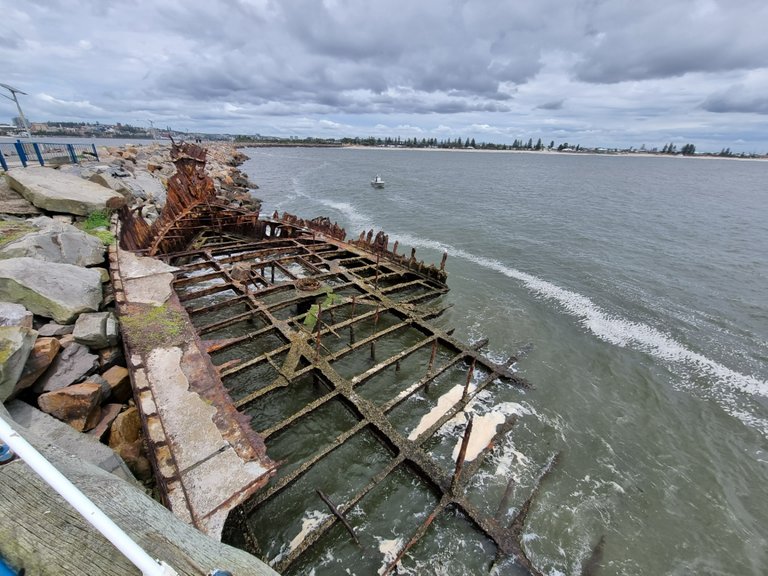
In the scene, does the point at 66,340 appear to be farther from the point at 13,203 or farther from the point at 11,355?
the point at 13,203

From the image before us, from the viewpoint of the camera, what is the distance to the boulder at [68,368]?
5.29m

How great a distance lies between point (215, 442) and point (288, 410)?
308 centimetres

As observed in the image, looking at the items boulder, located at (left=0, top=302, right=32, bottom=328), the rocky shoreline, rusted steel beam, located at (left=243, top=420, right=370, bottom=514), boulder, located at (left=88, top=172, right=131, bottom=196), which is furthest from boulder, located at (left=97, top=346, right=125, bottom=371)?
boulder, located at (left=88, top=172, right=131, bottom=196)

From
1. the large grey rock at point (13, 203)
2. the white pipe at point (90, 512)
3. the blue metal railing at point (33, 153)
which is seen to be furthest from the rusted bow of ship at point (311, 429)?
the blue metal railing at point (33, 153)

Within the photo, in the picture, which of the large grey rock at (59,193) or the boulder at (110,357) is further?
the large grey rock at (59,193)

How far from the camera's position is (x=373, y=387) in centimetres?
854

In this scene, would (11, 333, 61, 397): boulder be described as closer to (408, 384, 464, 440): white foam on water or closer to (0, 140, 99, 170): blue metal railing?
(408, 384, 464, 440): white foam on water

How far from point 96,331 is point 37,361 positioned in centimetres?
107

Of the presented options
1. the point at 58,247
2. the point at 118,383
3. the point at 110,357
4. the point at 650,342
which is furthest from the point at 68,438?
the point at 650,342

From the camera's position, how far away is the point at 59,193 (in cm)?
1164

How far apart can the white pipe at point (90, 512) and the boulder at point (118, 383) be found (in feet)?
16.8

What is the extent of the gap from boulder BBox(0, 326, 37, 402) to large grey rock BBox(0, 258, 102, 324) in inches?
67.7

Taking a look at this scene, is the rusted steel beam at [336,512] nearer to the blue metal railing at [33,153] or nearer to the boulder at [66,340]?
the boulder at [66,340]

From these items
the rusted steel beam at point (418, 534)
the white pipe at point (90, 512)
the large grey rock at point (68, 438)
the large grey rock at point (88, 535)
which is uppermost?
the white pipe at point (90, 512)
